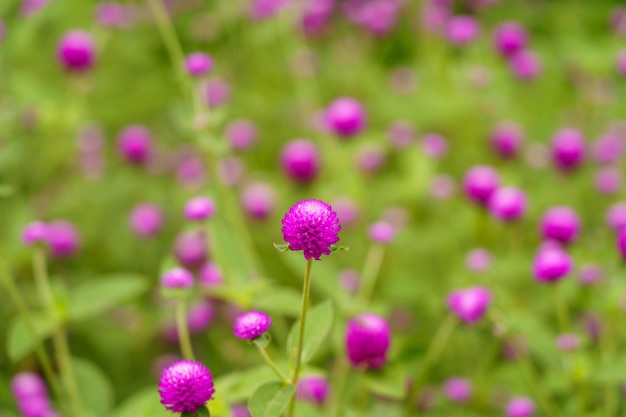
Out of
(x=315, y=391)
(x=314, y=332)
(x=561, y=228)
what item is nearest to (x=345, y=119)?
(x=561, y=228)

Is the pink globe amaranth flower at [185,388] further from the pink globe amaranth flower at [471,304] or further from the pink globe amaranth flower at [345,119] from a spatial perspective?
the pink globe amaranth flower at [345,119]

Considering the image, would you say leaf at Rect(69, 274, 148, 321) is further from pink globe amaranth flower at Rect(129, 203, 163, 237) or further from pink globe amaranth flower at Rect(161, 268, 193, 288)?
pink globe amaranth flower at Rect(129, 203, 163, 237)

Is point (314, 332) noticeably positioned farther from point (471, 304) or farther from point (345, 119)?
point (345, 119)

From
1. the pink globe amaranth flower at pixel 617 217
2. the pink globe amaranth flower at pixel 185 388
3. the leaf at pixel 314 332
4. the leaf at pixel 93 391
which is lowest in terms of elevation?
the pink globe amaranth flower at pixel 617 217

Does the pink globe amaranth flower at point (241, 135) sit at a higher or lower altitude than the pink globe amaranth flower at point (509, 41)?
higher

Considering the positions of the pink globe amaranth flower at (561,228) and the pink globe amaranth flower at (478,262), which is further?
the pink globe amaranth flower at (478,262)

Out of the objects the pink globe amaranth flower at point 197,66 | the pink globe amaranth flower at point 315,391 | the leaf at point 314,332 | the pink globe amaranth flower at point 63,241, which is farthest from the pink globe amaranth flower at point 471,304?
the pink globe amaranth flower at point 63,241

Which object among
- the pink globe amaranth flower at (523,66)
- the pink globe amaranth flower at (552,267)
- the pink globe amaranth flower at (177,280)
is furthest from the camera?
the pink globe amaranth flower at (523,66)
